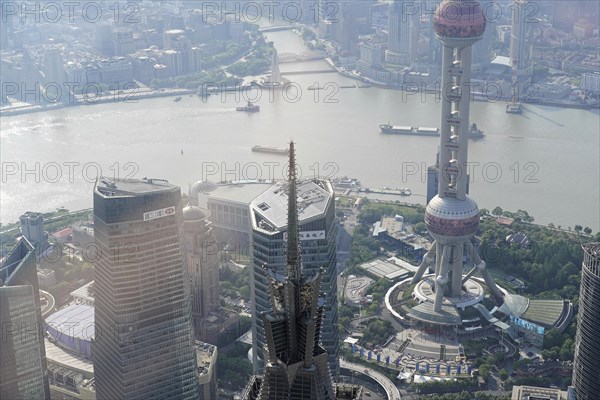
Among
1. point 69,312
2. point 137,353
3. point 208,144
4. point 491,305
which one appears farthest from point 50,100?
point 137,353

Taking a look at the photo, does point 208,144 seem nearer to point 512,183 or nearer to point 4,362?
point 512,183

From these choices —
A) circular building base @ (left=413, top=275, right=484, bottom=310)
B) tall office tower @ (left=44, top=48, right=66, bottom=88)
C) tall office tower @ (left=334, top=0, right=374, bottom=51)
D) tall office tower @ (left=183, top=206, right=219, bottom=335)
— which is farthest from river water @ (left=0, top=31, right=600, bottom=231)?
tall office tower @ (left=183, top=206, right=219, bottom=335)

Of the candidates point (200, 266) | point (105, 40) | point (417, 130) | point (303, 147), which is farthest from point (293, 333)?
point (105, 40)

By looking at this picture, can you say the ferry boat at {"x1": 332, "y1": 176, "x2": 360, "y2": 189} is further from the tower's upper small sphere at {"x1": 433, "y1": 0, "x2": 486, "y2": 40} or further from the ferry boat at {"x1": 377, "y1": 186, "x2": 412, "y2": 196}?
the tower's upper small sphere at {"x1": 433, "y1": 0, "x2": 486, "y2": 40}

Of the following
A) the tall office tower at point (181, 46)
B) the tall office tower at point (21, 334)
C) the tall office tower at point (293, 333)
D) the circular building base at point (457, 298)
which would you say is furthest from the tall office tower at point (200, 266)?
the tall office tower at point (181, 46)

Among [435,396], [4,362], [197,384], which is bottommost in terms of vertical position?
[435,396]

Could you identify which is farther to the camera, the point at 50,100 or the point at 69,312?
the point at 50,100

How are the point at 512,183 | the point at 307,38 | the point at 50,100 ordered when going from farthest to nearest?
the point at 307,38
the point at 50,100
the point at 512,183
